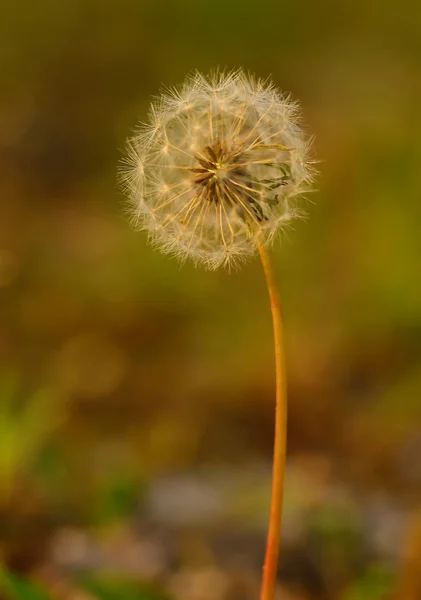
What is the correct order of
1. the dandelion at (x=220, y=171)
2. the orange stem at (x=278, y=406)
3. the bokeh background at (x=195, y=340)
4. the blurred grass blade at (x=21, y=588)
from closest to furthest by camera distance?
the orange stem at (x=278, y=406)
the dandelion at (x=220, y=171)
the blurred grass blade at (x=21, y=588)
the bokeh background at (x=195, y=340)

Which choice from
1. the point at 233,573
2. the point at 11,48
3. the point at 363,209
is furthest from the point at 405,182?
the point at 11,48

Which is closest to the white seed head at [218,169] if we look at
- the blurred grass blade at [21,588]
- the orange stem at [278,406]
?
the orange stem at [278,406]

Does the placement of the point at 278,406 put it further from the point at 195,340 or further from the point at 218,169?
the point at 195,340

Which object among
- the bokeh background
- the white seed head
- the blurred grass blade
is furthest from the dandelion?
the bokeh background

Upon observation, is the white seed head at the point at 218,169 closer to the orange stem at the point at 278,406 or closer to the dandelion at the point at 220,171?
the dandelion at the point at 220,171

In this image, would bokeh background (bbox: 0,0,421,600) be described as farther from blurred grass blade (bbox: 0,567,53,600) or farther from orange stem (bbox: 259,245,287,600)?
orange stem (bbox: 259,245,287,600)

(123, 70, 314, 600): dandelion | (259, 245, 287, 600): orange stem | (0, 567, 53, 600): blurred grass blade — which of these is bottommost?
(0, 567, 53, 600): blurred grass blade

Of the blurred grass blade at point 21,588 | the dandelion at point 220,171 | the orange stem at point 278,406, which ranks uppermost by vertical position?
the dandelion at point 220,171
